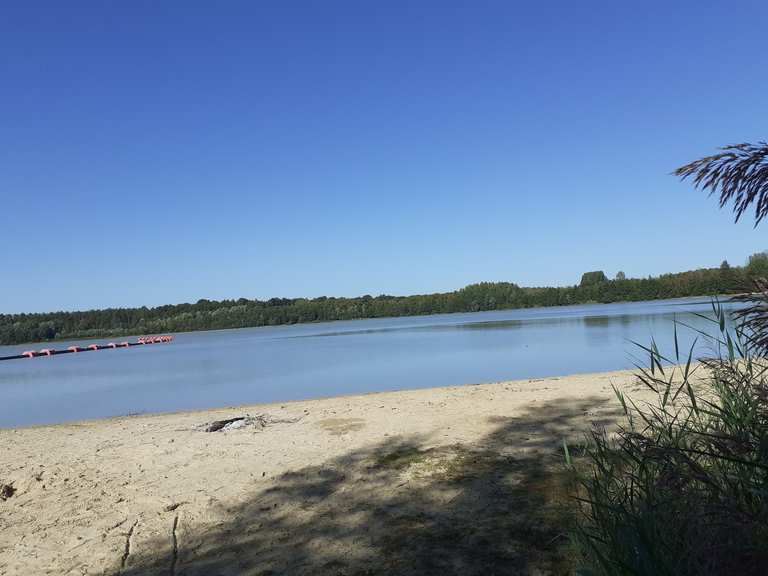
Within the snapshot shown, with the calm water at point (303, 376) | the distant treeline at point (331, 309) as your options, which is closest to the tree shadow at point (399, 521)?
the calm water at point (303, 376)

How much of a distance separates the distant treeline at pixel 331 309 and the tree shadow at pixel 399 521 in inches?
2986

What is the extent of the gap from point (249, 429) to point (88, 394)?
11859 millimetres

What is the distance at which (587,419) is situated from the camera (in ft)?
19.2

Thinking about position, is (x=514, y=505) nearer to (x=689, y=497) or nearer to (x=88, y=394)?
(x=689, y=497)

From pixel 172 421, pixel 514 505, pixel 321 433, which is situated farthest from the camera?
pixel 172 421

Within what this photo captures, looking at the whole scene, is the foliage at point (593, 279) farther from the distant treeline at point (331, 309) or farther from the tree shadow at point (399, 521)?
the tree shadow at point (399, 521)

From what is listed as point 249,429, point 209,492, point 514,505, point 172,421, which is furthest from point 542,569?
point 172,421

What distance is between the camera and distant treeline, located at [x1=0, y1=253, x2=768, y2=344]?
79375mm

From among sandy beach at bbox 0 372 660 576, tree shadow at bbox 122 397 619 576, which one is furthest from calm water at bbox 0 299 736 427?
tree shadow at bbox 122 397 619 576

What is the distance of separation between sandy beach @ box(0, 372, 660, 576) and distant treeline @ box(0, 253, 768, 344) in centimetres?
7468

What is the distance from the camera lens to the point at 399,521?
3.57 meters

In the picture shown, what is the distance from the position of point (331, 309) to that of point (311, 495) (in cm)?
9480

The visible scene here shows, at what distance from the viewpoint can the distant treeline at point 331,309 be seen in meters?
79.4

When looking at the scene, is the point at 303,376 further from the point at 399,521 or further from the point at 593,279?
the point at 593,279
